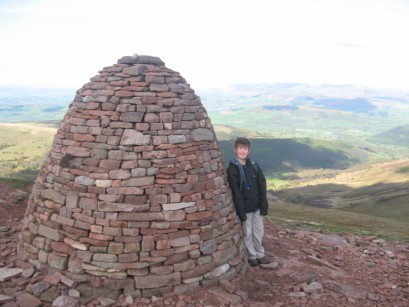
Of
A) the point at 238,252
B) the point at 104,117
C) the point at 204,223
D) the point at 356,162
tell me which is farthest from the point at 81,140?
the point at 356,162

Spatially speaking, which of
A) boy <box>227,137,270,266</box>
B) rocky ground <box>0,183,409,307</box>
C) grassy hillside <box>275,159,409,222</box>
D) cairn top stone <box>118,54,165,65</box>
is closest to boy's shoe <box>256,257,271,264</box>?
rocky ground <box>0,183,409,307</box>

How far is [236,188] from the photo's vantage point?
7.69 m

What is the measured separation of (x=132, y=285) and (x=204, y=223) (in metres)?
1.76

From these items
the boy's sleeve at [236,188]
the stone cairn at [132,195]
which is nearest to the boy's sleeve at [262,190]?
the boy's sleeve at [236,188]

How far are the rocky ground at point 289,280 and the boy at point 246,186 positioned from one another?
1.34m

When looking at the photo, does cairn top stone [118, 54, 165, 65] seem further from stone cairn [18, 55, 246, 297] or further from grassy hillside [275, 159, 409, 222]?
grassy hillside [275, 159, 409, 222]

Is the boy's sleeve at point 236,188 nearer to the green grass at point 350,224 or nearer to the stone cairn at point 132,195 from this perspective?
the stone cairn at point 132,195

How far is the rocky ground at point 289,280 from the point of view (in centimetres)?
638

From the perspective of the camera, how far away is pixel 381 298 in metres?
7.73

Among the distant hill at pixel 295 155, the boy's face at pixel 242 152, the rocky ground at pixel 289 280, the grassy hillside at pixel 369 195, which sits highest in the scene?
the boy's face at pixel 242 152

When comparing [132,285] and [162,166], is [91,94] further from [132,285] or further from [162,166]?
[132,285]

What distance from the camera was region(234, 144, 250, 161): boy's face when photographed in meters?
7.56

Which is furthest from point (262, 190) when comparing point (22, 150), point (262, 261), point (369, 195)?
point (22, 150)

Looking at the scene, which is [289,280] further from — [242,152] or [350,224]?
[350,224]
